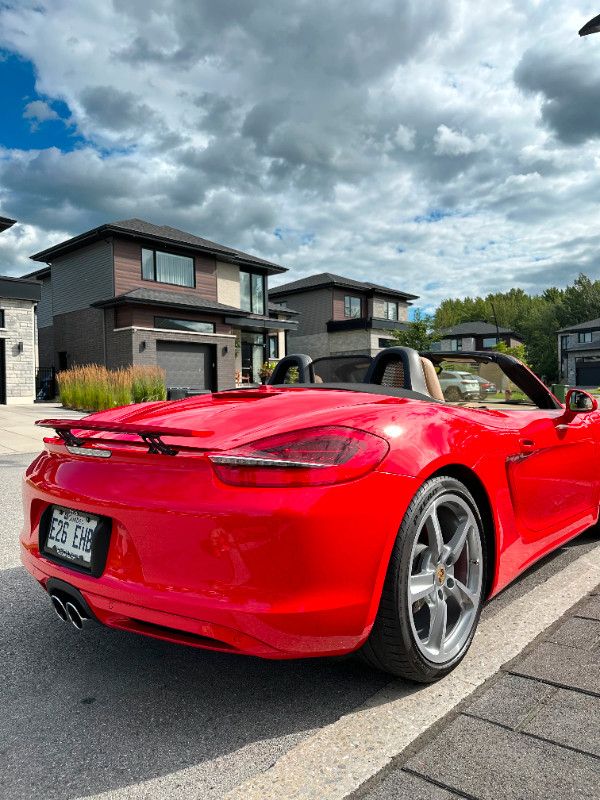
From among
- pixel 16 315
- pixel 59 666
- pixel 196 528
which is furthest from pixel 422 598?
pixel 16 315

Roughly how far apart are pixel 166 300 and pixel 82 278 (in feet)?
18.5

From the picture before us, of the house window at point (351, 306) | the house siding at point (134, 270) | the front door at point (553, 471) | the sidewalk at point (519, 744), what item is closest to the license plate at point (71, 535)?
the sidewalk at point (519, 744)

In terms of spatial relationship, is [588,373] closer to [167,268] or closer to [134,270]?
[167,268]

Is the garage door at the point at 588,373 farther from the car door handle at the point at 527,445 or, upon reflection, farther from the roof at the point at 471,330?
the car door handle at the point at 527,445

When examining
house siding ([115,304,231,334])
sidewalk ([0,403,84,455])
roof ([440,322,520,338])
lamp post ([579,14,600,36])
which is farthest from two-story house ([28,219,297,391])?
roof ([440,322,520,338])

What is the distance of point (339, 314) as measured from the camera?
4288cm

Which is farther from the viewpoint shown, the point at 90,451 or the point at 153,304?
the point at 153,304

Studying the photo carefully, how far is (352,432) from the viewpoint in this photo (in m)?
2.07

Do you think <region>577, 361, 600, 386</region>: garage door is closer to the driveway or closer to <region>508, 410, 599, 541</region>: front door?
Answer: <region>508, 410, 599, 541</region>: front door

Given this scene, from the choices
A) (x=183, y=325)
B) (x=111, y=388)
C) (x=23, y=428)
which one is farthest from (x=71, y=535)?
(x=183, y=325)

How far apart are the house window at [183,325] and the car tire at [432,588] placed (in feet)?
80.8

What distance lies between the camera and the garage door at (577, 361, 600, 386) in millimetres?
72375

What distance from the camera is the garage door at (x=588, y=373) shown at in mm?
72375

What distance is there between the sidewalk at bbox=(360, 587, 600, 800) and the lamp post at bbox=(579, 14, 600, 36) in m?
9.50
